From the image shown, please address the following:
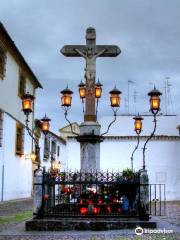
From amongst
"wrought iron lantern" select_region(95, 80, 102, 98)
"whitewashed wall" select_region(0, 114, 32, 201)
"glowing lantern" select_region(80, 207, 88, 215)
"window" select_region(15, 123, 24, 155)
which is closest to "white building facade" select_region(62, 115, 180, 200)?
"whitewashed wall" select_region(0, 114, 32, 201)

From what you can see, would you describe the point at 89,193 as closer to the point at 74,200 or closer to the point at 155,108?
the point at 74,200

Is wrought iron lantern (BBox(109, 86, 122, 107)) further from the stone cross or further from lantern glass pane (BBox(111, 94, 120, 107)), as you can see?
the stone cross

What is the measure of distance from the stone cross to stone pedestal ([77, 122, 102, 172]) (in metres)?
0.41

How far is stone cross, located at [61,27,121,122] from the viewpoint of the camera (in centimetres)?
1441

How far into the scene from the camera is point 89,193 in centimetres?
1227

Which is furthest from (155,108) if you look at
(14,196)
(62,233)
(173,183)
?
(173,183)

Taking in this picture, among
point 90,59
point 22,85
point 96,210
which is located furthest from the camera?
point 22,85

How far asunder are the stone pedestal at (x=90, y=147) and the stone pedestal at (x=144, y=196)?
97.2 inches

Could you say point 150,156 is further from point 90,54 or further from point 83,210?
point 83,210

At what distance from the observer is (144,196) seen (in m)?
11.4

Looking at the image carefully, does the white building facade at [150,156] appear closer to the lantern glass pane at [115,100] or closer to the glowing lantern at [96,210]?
the lantern glass pane at [115,100]

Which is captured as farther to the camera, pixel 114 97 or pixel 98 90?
pixel 98 90

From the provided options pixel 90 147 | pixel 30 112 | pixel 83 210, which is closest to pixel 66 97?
pixel 30 112

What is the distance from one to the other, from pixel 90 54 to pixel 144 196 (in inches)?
203
